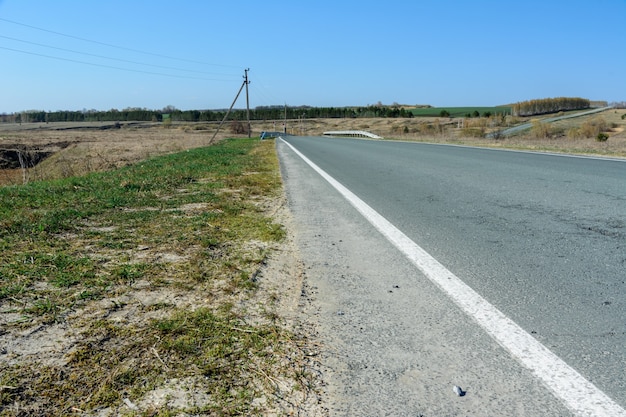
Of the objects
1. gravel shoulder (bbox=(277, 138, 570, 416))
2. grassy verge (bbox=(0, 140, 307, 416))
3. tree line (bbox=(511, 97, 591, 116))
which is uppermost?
tree line (bbox=(511, 97, 591, 116))

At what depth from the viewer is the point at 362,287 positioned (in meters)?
3.79

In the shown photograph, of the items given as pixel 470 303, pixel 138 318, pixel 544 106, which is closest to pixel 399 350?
pixel 470 303

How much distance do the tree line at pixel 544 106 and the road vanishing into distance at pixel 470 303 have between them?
305ft

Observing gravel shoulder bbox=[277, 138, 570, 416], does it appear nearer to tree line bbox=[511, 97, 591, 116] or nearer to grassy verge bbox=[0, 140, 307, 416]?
grassy verge bbox=[0, 140, 307, 416]

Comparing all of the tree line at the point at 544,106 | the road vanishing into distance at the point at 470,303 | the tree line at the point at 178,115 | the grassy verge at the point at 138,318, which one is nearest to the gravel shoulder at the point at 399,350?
the road vanishing into distance at the point at 470,303

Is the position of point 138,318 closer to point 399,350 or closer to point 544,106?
point 399,350

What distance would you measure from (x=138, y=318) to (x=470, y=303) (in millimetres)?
2224

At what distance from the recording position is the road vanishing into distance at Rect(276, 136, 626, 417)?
2232mm

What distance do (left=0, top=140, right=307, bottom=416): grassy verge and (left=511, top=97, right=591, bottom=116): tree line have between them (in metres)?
95.4

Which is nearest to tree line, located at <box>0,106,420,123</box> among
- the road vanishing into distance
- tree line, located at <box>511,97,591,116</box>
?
tree line, located at <box>511,97,591,116</box>

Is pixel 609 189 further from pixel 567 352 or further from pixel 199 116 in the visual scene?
pixel 199 116

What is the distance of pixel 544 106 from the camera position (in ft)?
308

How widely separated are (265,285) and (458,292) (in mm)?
1476

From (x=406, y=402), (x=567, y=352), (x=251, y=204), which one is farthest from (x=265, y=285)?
(x=251, y=204)
